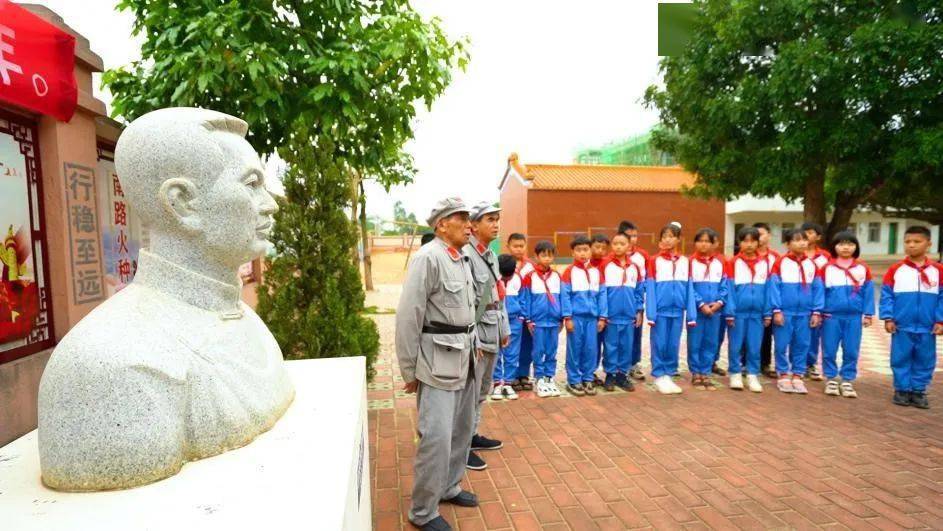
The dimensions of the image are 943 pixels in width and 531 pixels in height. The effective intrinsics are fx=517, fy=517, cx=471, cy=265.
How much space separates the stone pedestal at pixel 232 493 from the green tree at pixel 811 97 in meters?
11.2

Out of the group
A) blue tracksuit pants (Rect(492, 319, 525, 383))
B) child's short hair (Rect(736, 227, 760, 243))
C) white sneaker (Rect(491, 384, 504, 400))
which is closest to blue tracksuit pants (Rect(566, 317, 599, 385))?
blue tracksuit pants (Rect(492, 319, 525, 383))

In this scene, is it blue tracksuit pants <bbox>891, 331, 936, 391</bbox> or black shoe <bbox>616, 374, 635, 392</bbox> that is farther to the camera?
black shoe <bbox>616, 374, 635, 392</bbox>

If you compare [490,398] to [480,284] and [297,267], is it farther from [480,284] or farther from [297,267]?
[297,267]

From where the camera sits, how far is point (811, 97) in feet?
33.8

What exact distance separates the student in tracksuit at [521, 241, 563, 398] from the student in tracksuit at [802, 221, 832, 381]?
2656 mm

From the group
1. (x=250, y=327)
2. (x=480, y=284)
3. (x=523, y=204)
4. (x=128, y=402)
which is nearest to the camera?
(x=128, y=402)

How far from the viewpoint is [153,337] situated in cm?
162

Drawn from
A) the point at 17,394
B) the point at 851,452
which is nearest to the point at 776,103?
the point at 851,452

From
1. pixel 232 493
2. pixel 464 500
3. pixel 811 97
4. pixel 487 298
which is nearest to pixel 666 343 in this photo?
pixel 487 298

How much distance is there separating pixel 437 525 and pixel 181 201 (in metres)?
1.94

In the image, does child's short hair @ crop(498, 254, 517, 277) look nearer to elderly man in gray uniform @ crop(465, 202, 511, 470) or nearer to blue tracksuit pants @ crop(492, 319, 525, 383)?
blue tracksuit pants @ crop(492, 319, 525, 383)

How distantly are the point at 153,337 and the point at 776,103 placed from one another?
1188cm

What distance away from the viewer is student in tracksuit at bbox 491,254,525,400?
4.98 metres

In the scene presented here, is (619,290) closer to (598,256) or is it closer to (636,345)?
(598,256)
